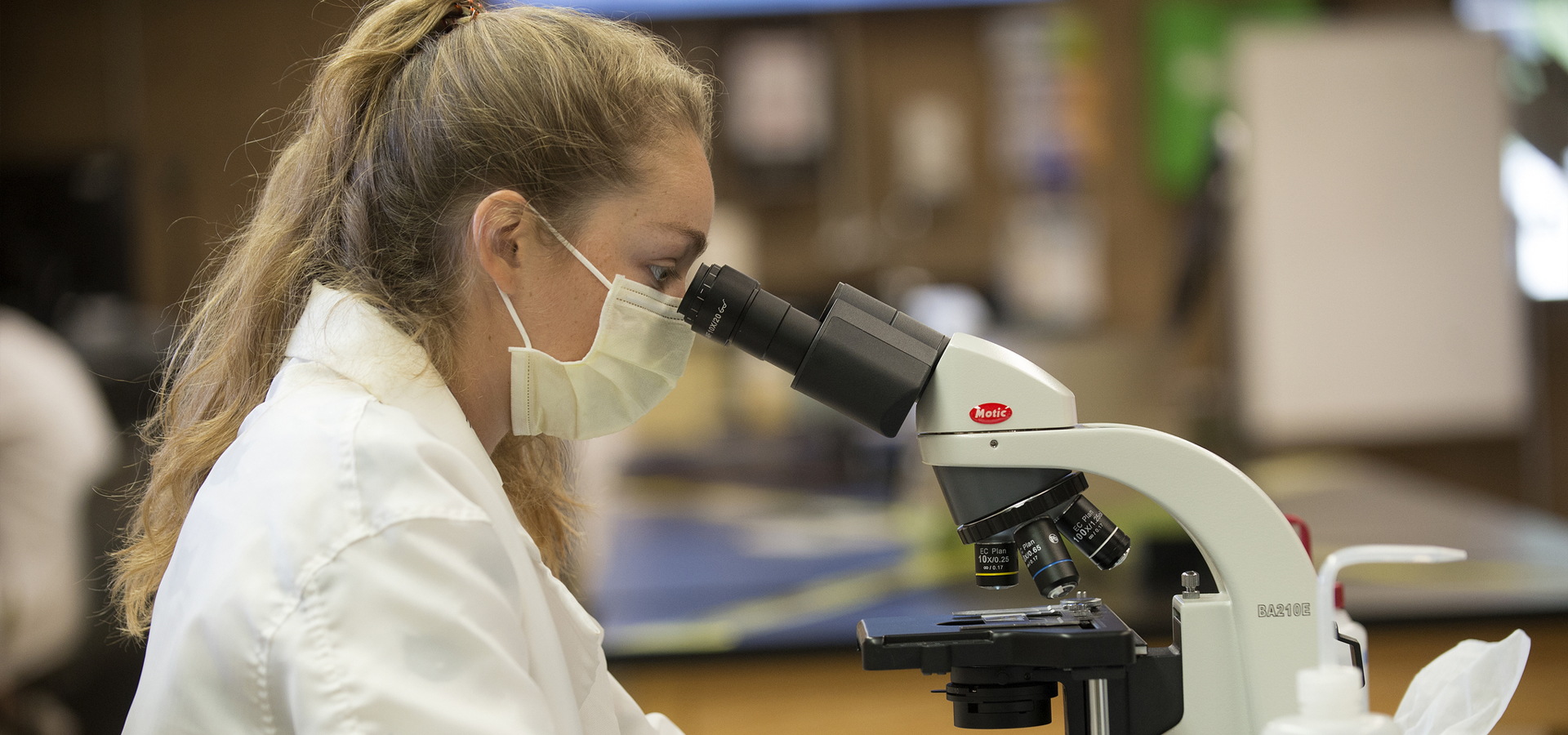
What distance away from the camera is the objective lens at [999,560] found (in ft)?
2.66

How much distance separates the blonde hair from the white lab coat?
0.16 metres

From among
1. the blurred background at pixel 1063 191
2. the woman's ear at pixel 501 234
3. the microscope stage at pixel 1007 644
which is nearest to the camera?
the microscope stage at pixel 1007 644

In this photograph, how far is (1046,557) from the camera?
80 centimetres

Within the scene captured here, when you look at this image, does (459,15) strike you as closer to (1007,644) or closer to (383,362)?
(383,362)

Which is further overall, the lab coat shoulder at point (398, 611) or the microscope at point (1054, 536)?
the microscope at point (1054, 536)

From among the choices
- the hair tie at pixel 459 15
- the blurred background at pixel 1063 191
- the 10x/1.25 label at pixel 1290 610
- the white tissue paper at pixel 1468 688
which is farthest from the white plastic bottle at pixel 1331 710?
the blurred background at pixel 1063 191

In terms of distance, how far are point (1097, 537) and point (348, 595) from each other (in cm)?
51

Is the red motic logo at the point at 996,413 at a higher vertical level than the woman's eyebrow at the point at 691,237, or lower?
lower

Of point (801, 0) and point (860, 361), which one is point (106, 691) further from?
point (801, 0)

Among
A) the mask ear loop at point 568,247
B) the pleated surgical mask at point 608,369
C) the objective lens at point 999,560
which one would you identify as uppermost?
the mask ear loop at point 568,247

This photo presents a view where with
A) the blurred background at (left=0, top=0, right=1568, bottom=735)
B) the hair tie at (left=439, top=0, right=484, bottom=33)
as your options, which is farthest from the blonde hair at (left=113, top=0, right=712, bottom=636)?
the blurred background at (left=0, top=0, right=1568, bottom=735)

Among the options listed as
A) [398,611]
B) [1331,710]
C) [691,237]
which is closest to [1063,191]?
[691,237]

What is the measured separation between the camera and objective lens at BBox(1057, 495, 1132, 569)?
81 centimetres

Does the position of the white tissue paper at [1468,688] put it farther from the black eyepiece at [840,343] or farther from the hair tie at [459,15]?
the hair tie at [459,15]
